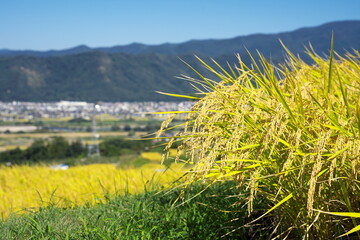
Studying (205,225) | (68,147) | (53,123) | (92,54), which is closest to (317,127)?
(205,225)

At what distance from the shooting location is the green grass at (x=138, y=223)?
311 centimetres

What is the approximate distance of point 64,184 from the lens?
6234 millimetres

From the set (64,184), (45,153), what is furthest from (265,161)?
(45,153)

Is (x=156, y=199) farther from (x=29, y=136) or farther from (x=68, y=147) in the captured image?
(x=29, y=136)

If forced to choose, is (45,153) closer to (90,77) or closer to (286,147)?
(286,147)

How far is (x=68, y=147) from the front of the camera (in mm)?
39031

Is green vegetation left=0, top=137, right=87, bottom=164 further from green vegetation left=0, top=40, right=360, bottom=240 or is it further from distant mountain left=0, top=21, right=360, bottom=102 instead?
distant mountain left=0, top=21, right=360, bottom=102

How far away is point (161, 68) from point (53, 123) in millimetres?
37580

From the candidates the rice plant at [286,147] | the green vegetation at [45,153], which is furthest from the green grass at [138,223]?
the green vegetation at [45,153]

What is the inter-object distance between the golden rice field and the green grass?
88 centimetres

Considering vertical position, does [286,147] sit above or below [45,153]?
Result: above

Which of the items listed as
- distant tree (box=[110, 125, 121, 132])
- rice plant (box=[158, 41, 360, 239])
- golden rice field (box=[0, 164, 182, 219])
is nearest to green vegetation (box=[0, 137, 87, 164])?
golden rice field (box=[0, 164, 182, 219])

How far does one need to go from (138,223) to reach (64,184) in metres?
3.09

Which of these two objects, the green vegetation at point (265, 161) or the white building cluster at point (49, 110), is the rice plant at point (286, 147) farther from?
the white building cluster at point (49, 110)
